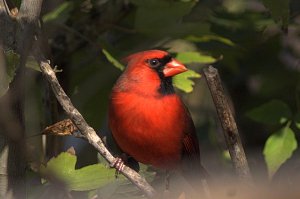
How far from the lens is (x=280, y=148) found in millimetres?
2900

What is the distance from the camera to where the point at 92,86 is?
127 inches

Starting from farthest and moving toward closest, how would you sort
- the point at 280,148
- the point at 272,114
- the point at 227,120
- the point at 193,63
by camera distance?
the point at 193,63
the point at 272,114
the point at 280,148
the point at 227,120

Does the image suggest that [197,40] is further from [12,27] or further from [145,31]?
[12,27]

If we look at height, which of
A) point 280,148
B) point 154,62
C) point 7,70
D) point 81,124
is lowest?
point 280,148

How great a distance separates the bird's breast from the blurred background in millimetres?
91

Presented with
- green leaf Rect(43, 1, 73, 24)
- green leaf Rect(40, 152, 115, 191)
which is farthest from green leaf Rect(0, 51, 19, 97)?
green leaf Rect(43, 1, 73, 24)

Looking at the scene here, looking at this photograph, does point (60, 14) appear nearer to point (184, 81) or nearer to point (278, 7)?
point (184, 81)

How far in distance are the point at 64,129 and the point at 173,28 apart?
1006 mm

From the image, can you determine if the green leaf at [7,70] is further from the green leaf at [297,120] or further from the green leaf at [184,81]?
the green leaf at [297,120]

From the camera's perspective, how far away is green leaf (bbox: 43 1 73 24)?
295 cm

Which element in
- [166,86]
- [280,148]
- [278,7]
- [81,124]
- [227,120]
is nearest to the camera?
[81,124]

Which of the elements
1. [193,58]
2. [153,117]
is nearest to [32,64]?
[153,117]

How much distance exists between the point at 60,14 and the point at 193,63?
0.74 meters

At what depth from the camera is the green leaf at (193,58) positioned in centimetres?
302
